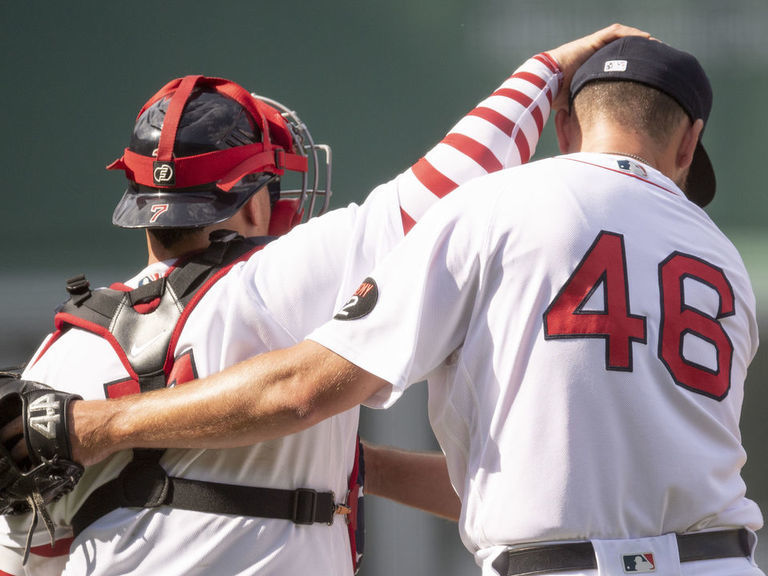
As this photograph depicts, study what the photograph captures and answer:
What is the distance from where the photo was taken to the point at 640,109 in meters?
1.74

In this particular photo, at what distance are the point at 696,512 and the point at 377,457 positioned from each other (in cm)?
88

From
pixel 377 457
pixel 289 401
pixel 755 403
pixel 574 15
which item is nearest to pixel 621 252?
pixel 289 401

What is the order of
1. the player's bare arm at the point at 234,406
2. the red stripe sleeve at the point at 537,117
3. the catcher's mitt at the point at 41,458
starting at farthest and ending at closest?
the red stripe sleeve at the point at 537,117 → the catcher's mitt at the point at 41,458 → the player's bare arm at the point at 234,406

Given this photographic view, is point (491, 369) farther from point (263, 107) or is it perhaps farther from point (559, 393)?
point (263, 107)

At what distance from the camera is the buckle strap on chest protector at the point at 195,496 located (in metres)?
1.63

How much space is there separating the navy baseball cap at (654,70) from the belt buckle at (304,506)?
94cm

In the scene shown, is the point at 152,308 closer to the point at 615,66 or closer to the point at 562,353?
the point at 562,353

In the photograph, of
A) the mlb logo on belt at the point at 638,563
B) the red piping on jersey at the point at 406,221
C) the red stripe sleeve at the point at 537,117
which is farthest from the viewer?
the red stripe sleeve at the point at 537,117

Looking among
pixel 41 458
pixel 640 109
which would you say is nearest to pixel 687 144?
pixel 640 109

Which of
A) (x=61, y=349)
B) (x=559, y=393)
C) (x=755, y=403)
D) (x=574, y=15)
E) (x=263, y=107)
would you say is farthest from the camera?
(x=574, y=15)

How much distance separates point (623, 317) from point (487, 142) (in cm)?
55

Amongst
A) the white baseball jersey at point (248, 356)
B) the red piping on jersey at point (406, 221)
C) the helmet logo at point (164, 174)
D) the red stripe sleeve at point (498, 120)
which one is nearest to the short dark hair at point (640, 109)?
the red stripe sleeve at point (498, 120)

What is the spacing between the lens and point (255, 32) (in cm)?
345

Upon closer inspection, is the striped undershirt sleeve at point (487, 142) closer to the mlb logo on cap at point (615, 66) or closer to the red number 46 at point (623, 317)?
the mlb logo on cap at point (615, 66)
